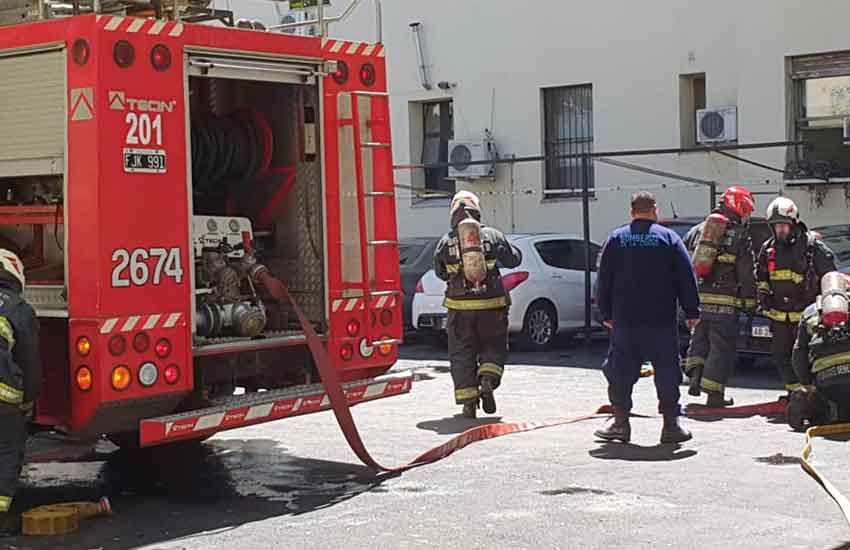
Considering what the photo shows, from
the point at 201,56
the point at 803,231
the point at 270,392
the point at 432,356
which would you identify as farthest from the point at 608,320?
the point at 432,356

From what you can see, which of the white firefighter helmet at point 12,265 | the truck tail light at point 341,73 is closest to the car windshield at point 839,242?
the truck tail light at point 341,73

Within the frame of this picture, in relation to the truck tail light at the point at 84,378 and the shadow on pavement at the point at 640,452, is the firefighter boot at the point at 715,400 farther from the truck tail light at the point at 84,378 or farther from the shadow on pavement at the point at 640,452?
the truck tail light at the point at 84,378

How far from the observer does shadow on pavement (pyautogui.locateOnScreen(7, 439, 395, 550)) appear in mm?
7855

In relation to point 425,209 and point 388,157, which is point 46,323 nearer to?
point 388,157

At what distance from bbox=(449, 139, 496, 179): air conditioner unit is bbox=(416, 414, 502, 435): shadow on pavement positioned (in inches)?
413

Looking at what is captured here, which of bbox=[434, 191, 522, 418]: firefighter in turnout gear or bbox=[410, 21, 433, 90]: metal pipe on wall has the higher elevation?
bbox=[410, 21, 433, 90]: metal pipe on wall

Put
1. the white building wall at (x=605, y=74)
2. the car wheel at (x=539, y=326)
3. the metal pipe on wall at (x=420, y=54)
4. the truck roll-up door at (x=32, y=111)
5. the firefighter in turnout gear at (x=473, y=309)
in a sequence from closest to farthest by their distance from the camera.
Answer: the truck roll-up door at (x=32, y=111) < the firefighter in turnout gear at (x=473, y=309) < the car wheel at (x=539, y=326) < the white building wall at (x=605, y=74) < the metal pipe on wall at (x=420, y=54)

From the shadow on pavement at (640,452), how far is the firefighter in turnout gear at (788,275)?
1.57 metres

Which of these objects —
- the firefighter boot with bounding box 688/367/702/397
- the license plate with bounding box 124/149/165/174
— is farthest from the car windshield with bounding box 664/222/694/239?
the license plate with bounding box 124/149/165/174

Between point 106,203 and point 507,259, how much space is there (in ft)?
15.3

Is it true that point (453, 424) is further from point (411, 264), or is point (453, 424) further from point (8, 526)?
point (411, 264)

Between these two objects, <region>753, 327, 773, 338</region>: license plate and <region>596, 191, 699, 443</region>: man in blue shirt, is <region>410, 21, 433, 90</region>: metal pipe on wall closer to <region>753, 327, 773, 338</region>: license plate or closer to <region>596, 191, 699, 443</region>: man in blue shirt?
<region>753, 327, 773, 338</region>: license plate

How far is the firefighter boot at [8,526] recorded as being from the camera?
25.5 feet

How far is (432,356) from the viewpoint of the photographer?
56.6 ft
